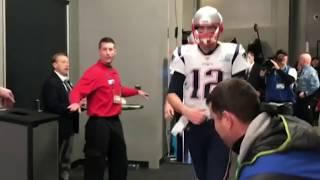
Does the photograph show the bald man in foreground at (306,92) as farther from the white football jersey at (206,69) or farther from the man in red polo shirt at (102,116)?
the white football jersey at (206,69)

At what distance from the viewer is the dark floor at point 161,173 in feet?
18.2

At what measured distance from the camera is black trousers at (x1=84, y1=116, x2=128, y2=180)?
4.44m

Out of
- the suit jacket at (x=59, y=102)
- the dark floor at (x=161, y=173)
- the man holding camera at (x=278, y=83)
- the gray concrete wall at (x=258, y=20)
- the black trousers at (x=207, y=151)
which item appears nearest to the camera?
the black trousers at (x=207, y=151)

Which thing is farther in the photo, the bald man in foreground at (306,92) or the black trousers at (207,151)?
the bald man in foreground at (306,92)

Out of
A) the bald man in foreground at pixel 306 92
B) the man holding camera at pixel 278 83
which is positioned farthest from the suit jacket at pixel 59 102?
the bald man in foreground at pixel 306 92

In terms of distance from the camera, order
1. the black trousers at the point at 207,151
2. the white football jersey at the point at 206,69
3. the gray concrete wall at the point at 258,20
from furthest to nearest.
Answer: the gray concrete wall at the point at 258,20, the white football jersey at the point at 206,69, the black trousers at the point at 207,151

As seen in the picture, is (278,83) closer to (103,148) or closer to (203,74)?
(103,148)

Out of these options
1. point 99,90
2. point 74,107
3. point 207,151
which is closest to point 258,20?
point 99,90

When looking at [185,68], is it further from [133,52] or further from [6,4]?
[133,52]

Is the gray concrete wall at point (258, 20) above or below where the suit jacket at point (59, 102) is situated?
above

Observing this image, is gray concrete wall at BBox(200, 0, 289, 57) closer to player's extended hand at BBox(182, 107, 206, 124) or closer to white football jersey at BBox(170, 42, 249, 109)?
white football jersey at BBox(170, 42, 249, 109)

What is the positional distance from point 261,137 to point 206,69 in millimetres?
1549

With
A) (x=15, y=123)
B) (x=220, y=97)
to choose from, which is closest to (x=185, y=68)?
→ (x=15, y=123)

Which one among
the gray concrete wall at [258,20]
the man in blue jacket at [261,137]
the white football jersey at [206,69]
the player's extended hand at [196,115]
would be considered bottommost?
the player's extended hand at [196,115]
